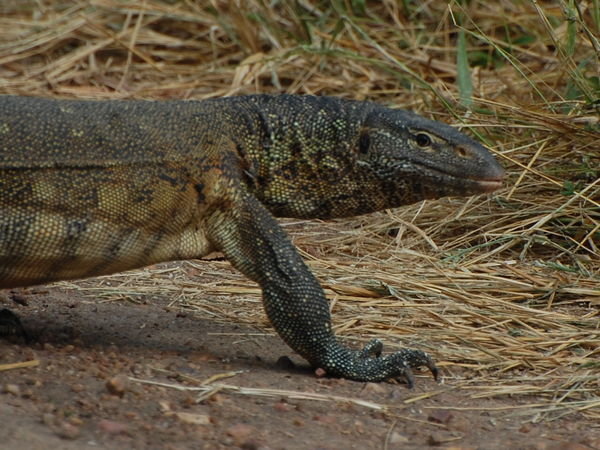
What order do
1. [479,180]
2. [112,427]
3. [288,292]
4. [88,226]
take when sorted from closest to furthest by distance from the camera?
[112,427]
[88,226]
[288,292]
[479,180]

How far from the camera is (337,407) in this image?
4473 millimetres

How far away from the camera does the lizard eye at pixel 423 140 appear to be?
5.15 metres

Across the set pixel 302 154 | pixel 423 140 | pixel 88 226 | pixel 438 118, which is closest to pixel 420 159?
pixel 423 140

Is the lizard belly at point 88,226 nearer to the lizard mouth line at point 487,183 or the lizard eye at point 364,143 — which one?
the lizard eye at point 364,143

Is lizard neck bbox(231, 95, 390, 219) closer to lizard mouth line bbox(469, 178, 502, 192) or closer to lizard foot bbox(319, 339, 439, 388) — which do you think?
lizard mouth line bbox(469, 178, 502, 192)

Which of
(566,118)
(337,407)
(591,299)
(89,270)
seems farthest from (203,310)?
(566,118)

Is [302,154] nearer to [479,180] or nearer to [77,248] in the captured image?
[479,180]

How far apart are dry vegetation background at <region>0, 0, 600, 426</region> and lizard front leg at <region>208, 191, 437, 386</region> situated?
1.09 ft

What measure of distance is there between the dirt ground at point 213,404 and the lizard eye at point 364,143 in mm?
1101

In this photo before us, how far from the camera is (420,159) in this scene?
5.14m

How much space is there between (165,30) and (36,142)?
6.26 m

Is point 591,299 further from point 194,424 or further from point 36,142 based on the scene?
point 36,142

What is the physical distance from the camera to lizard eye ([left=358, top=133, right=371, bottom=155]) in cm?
518

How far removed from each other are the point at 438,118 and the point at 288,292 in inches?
142
